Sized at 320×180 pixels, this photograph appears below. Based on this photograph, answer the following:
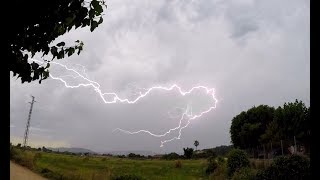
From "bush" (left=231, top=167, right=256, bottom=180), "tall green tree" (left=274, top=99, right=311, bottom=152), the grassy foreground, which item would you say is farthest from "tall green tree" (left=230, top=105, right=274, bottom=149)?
"bush" (left=231, top=167, right=256, bottom=180)

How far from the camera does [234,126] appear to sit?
83312 millimetres

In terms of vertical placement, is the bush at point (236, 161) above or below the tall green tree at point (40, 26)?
below

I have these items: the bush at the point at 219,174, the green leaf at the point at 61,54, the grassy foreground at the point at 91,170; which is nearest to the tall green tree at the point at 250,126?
the grassy foreground at the point at 91,170

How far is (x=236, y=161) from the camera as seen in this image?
1421 inches

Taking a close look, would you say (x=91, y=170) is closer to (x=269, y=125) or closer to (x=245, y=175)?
(x=245, y=175)

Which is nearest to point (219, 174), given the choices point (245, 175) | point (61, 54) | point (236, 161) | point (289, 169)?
point (236, 161)

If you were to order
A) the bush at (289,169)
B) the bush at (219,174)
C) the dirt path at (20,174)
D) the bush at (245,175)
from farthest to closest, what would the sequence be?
the bush at (219,174) → the bush at (245,175) → the dirt path at (20,174) → the bush at (289,169)

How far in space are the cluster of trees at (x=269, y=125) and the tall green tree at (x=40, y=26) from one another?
50.8 metres

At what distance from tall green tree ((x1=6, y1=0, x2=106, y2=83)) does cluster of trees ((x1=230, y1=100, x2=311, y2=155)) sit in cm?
5085

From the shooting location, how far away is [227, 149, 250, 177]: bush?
3575 centimetres

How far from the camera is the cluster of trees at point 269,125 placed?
190 ft

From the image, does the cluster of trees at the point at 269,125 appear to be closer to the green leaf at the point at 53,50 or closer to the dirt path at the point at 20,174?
the dirt path at the point at 20,174

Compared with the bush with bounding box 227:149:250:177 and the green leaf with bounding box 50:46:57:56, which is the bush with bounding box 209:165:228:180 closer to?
the bush with bounding box 227:149:250:177

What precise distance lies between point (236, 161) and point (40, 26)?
33.2m
